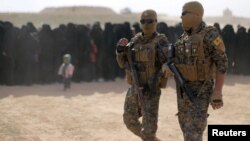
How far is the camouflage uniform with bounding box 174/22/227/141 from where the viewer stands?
167 inches

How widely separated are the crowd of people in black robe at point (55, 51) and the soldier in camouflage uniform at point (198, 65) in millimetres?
7106

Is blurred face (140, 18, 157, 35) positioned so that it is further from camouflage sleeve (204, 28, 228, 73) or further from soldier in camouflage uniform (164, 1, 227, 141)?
camouflage sleeve (204, 28, 228, 73)

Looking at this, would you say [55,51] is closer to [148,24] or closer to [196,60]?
[148,24]

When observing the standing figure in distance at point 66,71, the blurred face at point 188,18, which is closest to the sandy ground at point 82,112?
the standing figure in distance at point 66,71

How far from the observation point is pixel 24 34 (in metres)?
11.4

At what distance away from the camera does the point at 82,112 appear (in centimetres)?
817

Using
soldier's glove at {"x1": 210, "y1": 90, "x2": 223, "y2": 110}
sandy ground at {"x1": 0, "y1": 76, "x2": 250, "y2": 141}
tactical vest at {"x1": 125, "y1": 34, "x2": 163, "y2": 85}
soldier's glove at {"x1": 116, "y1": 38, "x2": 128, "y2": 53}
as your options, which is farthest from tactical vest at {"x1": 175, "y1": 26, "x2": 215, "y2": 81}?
sandy ground at {"x1": 0, "y1": 76, "x2": 250, "y2": 141}

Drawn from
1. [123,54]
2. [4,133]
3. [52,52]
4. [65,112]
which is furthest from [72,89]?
[123,54]

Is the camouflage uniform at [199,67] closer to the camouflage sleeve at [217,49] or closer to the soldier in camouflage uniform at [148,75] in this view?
the camouflage sleeve at [217,49]

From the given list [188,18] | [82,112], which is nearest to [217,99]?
[188,18]

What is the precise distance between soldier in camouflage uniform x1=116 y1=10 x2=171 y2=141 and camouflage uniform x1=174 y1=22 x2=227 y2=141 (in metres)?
0.52

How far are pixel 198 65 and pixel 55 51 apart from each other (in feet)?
26.2

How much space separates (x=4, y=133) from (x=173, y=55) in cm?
326

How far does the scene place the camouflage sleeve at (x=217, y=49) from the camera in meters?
4.21
